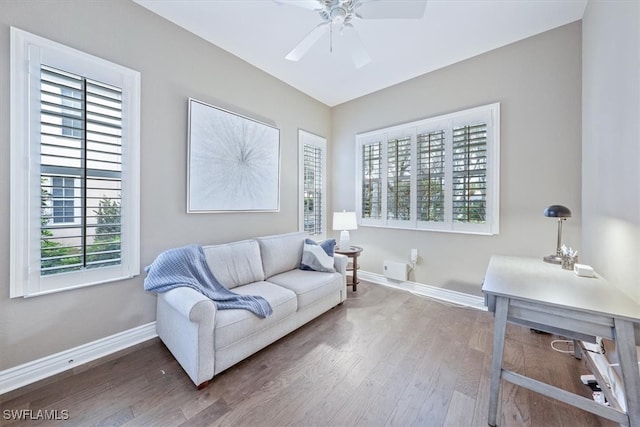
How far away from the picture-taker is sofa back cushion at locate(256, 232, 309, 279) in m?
2.70

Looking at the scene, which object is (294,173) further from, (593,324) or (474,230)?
(593,324)

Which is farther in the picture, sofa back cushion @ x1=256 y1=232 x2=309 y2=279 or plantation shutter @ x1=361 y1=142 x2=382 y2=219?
plantation shutter @ x1=361 y1=142 x2=382 y2=219

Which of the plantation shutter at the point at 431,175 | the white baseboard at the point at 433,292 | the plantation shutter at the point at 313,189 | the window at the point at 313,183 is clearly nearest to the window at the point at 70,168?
the window at the point at 313,183

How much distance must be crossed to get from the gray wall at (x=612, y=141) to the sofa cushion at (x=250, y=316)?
2154 mm

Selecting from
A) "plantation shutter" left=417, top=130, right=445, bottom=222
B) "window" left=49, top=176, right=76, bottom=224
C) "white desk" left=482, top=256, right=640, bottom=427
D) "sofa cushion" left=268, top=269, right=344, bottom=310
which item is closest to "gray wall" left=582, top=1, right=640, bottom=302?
"white desk" left=482, top=256, right=640, bottom=427

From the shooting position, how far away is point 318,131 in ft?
13.3

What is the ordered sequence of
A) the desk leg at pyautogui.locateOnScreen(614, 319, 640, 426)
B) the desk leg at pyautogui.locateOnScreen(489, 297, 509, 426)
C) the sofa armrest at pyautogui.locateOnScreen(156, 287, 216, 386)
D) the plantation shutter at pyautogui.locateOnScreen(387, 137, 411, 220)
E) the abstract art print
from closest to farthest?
the desk leg at pyautogui.locateOnScreen(614, 319, 640, 426) < the desk leg at pyautogui.locateOnScreen(489, 297, 509, 426) < the sofa armrest at pyautogui.locateOnScreen(156, 287, 216, 386) < the abstract art print < the plantation shutter at pyautogui.locateOnScreen(387, 137, 411, 220)

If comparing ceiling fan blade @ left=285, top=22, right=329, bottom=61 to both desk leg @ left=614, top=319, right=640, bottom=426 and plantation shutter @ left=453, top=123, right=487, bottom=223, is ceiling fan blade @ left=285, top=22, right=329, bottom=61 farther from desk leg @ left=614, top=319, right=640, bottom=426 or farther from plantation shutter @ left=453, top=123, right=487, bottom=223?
desk leg @ left=614, top=319, right=640, bottom=426

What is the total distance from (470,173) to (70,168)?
3753 millimetres

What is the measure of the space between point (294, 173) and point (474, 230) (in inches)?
97.3

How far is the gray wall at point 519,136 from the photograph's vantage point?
233 centimetres

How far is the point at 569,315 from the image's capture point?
116cm

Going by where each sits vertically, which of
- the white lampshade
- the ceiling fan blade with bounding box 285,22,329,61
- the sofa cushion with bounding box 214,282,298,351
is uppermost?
the ceiling fan blade with bounding box 285,22,329,61

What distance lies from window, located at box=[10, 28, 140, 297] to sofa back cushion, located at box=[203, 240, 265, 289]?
637 mm
